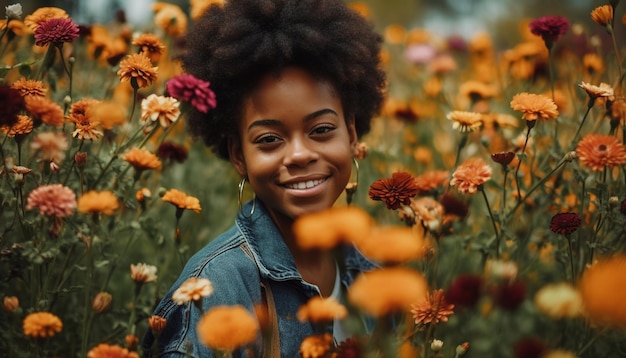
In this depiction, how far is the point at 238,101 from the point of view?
5.79ft

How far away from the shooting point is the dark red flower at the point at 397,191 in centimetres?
154

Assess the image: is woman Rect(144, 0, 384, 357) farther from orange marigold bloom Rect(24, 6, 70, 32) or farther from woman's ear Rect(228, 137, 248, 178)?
orange marigold bloom Rect(24, 6, 70, 32)

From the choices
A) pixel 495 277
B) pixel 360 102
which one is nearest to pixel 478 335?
pixel 495 277

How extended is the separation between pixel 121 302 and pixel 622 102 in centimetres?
173

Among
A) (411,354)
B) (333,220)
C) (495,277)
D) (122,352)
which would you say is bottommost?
(411,354)

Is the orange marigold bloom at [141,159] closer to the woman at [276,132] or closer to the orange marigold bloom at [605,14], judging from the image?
the woman at [276,132]

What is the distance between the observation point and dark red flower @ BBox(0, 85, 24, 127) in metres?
1.26

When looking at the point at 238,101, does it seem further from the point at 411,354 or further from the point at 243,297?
the point at 411,354

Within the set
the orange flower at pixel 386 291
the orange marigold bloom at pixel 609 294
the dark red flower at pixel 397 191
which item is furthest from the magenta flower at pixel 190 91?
the orange marigold bloom at pixel 609 294

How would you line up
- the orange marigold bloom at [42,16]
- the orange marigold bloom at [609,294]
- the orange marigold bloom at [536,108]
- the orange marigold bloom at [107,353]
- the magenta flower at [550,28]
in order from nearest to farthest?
the orange marigold bloom at [609,294]
the orange marigold bloom at [107,353]
the orange marigold bloom at [536,108]
the orange marigold bloom at [42,16]
the magenta flower at [550,28]

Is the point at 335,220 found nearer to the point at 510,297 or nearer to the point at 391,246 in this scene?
the point at 391,246

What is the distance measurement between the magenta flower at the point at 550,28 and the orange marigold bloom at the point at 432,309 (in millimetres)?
995

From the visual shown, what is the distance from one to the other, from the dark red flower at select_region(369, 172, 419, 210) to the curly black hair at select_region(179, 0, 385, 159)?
1.21 ft

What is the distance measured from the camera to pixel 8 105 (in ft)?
4.15
